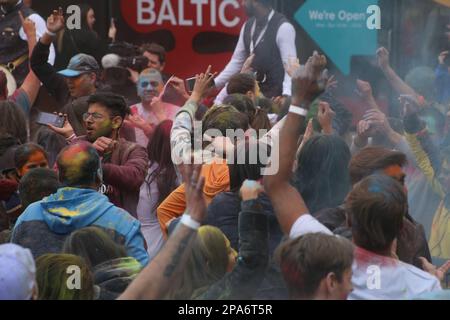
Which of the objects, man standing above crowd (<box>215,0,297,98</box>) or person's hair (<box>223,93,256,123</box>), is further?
man standing above crowd (<box>215,0,297,98</box>)

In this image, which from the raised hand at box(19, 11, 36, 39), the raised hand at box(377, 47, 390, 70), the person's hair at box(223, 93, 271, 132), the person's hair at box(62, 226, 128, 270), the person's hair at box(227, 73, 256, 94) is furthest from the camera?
the raised hand at box(19, 11, 36, 39)

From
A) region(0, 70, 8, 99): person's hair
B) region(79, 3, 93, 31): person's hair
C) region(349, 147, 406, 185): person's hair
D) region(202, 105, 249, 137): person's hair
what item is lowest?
region(349, 147, 406, 185): person's hair

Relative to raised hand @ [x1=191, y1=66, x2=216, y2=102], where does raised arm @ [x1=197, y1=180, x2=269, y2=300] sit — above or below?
below

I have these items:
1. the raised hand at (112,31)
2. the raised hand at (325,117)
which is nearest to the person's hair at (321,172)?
the raised hand at (325,117)

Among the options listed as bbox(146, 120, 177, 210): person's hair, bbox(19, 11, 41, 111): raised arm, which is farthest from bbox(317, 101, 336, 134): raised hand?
bbox(19, 11, 41, 111): raised arm

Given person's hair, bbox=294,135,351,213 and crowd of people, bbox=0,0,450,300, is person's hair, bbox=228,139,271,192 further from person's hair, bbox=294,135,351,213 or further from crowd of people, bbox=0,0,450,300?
person's hair, bbox=294,135,351,213

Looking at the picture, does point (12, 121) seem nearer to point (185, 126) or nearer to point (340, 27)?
point (185, 126)

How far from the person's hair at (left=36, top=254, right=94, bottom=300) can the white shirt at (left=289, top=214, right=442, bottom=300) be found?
75 cm

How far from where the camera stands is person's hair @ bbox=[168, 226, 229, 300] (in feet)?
12.4

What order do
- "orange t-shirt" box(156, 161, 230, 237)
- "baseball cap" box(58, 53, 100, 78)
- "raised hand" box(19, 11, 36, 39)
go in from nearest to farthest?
"orange t-shirt" box(156, 161, 230, 237)
"baseball cap" box(58, 53, 100, 78)
"raised hand" box(19, 11, 36, 39)

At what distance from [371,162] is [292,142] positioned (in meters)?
0.77

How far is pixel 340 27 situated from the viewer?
25.3 ft

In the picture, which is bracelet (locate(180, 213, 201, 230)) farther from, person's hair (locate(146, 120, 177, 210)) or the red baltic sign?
the red baltic sign

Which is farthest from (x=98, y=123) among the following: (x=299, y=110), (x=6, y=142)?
(x=299, y=110)
